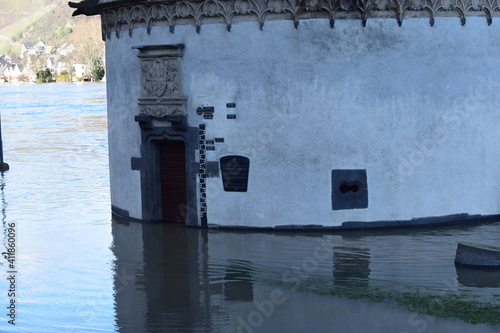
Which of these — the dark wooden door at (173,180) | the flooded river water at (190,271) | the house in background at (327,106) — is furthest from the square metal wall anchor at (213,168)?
the flooded river water at (190,271)

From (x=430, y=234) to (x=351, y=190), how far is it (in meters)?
1.67

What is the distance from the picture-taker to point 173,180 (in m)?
18.1

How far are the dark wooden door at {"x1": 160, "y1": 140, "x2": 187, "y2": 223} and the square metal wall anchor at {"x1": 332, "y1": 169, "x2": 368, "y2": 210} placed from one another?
3.12 meters

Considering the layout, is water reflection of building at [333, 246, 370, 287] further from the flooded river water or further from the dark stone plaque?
the dark stone plaque

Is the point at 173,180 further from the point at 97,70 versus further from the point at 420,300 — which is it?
the point at 97,70

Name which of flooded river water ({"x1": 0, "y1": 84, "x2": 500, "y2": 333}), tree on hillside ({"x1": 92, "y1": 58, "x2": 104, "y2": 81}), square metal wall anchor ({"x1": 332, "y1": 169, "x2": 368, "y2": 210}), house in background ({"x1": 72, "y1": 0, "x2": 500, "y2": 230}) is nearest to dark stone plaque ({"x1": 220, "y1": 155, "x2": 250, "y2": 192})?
house in background ({"x1": 72, "y1": 0, "x2": 500, "y2": 230})

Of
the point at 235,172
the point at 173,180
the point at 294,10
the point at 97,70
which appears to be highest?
the point at 97,70

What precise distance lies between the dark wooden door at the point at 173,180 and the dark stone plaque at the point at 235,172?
1083 mm

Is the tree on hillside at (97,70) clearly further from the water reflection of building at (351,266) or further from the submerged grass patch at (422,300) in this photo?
the submerged grass patch at (422,300)

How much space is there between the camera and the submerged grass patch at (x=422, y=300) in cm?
1152

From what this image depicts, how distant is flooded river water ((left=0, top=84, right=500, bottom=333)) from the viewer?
11930 millimetres

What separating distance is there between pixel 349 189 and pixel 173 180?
3.62 meters

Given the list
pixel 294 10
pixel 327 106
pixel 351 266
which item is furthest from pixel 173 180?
pixel 351 266

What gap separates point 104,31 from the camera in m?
19.4
